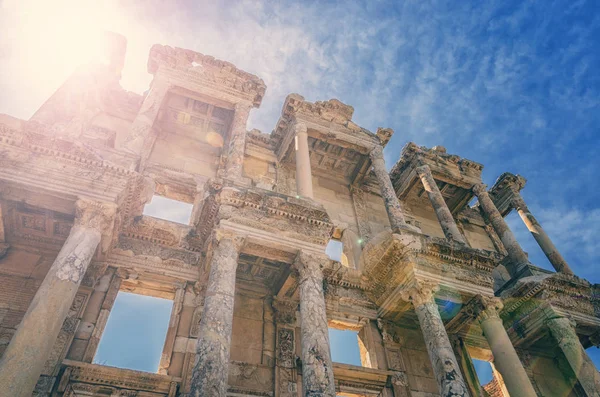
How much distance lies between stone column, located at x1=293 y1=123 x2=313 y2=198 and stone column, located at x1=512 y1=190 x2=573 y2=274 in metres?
11.3

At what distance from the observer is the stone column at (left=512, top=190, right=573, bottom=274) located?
667 inches

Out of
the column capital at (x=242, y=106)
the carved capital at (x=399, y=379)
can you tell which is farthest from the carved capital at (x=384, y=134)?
the carved capital at (x=399, y=379)

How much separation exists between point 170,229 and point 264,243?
3476mm

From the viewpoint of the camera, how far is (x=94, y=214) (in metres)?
9.91

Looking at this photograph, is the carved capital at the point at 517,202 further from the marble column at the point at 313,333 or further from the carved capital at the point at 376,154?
the marble column at the point at 313,333

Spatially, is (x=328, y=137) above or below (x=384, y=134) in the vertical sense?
below

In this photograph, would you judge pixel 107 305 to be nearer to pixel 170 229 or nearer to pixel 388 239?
pixel 170 229

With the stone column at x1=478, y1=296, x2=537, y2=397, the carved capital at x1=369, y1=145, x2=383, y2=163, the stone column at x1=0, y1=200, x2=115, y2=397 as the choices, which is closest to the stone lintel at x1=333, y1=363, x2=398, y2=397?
the stone column at x1=478, y1=296, x2=537, y2=397

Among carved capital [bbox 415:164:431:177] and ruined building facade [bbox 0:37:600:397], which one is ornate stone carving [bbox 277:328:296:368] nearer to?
ruined building facade [bbox 0:37:600:397]

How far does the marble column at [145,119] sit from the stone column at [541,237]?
16923 millimetres

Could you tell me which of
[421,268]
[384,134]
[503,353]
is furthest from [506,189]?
[503,353]

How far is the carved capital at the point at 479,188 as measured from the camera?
19516 mm

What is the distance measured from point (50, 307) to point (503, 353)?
1162cm

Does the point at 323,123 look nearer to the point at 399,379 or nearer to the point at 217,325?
the point at 399,379
